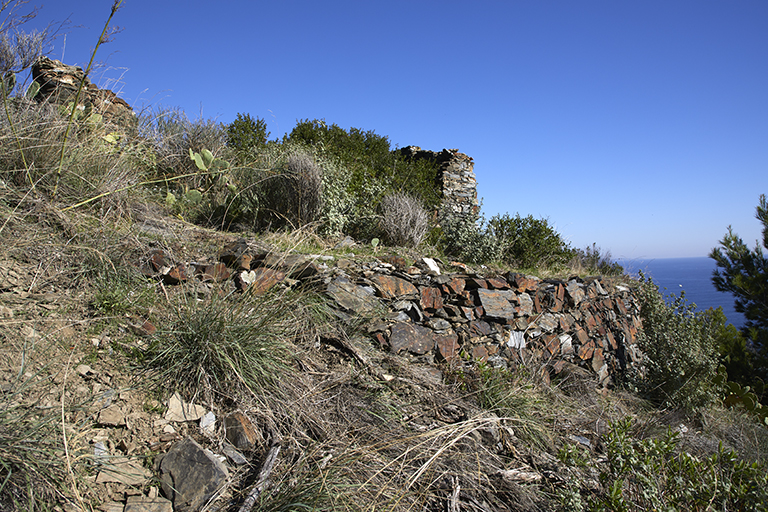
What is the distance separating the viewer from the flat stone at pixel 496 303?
13.9ft

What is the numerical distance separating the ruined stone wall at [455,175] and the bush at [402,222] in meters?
3.05

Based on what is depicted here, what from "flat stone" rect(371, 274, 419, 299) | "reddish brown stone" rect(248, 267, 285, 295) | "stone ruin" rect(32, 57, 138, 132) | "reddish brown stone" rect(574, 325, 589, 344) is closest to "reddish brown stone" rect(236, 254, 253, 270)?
"reddish brown stone" rect(248, 267, 285, 295)

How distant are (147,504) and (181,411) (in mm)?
480

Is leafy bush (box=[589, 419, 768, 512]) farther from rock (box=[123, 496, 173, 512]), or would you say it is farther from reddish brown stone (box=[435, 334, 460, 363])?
rock (box=[123, 496, 173, 512])

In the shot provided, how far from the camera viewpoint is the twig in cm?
168

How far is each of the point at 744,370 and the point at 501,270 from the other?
7.14 meters

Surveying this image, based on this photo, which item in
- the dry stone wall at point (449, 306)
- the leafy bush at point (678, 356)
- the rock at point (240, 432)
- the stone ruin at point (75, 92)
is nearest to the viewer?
the rock at point (240, 432)

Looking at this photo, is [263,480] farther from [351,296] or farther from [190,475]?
[351,296]

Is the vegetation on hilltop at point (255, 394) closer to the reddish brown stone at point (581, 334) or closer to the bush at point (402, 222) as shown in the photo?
the reddish brown stone at point (581, 334)

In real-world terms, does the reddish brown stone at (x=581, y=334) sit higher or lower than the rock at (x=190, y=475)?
lower

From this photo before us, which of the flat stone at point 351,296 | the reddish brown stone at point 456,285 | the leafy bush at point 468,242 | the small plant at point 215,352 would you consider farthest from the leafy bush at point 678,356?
the small plant at point 215,352

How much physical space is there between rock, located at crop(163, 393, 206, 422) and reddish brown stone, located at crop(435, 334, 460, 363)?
76.3 inches

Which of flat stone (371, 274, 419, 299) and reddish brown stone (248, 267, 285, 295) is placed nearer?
reddish brown stone (248, 267, 285, 295)

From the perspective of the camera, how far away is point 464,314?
162 inches
